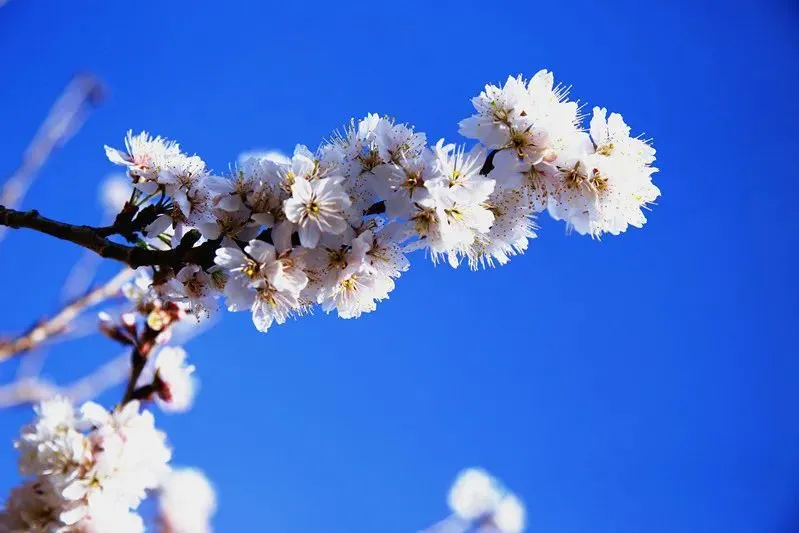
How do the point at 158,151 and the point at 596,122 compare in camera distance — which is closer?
the point at 596,122

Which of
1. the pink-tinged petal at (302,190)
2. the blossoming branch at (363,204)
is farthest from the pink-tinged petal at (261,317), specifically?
the pink-tinged petal at (302,190)

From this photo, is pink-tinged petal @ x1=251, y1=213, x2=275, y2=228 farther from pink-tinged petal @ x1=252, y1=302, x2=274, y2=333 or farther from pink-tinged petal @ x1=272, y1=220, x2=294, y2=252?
pink-tinged petal @ x1=252, y1=302, x2=274, y2=333

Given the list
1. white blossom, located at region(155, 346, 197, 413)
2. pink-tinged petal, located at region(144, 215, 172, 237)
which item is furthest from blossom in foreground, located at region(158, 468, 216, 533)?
pink-tinged petal, located at region(144, 215, 172, 237)

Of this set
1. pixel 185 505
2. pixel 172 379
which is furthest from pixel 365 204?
pixel 185 505

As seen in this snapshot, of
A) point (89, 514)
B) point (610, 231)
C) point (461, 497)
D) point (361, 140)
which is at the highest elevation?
point (461, 497)

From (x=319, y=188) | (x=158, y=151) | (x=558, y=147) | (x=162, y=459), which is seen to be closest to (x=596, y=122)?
(x=558, y=147)

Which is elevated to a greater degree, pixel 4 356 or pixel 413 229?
pixel 4 356

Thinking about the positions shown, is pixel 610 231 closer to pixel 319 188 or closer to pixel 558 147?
pixel 558 147
